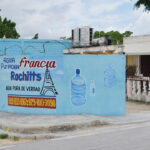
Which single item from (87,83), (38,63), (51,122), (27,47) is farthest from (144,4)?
(51,122)

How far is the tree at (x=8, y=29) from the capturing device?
3803 centimetres

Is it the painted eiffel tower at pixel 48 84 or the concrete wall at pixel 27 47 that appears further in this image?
the concrete wall at pixel 27 47

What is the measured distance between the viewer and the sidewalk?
7695 millimetres

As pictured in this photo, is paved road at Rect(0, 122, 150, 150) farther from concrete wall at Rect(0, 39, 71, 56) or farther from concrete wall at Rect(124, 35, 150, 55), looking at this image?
concrete wall at Rect(0, 39, 71, 56)

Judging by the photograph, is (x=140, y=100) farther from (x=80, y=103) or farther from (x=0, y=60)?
(x=0, y=60)

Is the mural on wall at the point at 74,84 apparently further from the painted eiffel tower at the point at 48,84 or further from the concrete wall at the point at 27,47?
the concrete wall at the point at 27,47

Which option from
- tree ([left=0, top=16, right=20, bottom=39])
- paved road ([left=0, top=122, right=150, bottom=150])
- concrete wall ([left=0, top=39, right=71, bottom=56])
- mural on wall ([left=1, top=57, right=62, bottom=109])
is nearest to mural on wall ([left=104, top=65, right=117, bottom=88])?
mural on wall ([left=1, top=57, right=62, bottom=109])

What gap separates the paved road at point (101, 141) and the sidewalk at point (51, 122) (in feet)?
1.47

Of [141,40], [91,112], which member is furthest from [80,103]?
[141,40]

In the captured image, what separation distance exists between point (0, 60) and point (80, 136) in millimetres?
4417

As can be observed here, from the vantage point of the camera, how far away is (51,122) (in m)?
8.41

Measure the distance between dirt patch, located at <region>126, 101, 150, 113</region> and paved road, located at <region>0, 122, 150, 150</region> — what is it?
9.77 ft

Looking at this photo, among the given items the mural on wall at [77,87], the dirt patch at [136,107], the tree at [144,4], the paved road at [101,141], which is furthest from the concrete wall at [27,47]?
the paved road at [101,141]

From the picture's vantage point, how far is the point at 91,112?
31.9 feet
